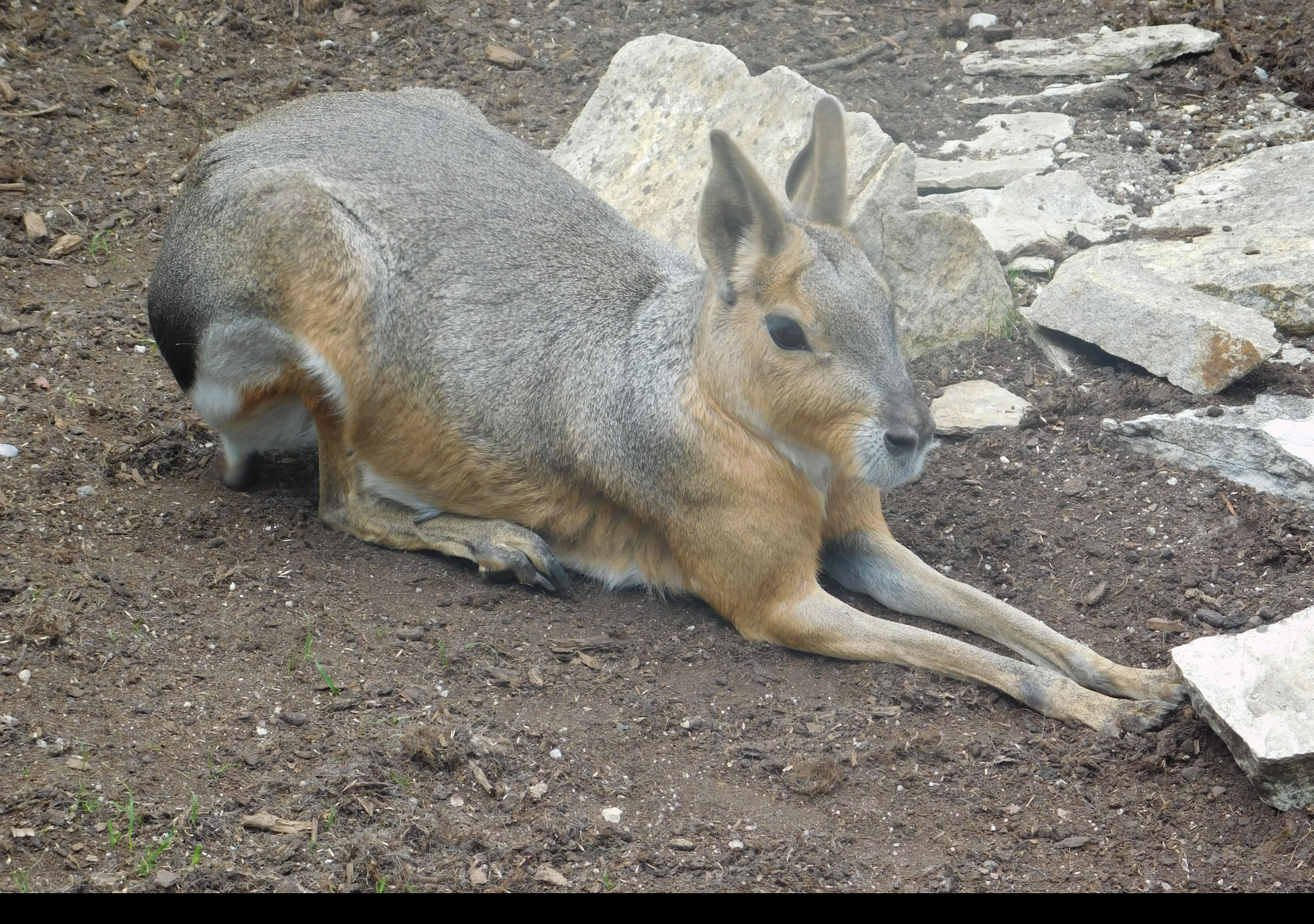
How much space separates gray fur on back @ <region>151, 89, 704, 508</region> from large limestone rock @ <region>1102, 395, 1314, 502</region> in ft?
7.40

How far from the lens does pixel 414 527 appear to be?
5816 mm

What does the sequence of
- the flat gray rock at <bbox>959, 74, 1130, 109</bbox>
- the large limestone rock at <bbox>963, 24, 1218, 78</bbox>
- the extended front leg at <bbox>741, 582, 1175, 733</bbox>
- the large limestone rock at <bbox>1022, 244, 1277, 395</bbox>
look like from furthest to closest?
the large limestone rock at <bbox>963, 24, 1218, 78</bbox> < the flat gray rock at <bbox>959, 74, 1130, 109</bbox> < the large limestone rock at <bbox>1022, 244, 1277, 395</bbox> < the extended front leg at <bbox>741, 582, 1175, 733</bbox>

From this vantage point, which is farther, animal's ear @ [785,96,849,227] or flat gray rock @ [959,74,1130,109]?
flat gray rock @ [959,74,1130,109]

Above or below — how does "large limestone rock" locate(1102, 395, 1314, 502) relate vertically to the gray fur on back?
below

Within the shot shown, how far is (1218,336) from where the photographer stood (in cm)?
595

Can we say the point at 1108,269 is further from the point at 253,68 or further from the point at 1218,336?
the point at 253,68

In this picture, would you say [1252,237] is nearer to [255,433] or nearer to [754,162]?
[754,162]

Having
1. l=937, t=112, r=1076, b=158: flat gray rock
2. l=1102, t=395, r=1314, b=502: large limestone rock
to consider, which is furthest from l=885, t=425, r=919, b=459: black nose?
l=937, t=112, r=1076, b=158: flat gray rock

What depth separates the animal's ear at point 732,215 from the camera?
4.56 metres

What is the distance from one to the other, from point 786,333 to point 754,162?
271cm

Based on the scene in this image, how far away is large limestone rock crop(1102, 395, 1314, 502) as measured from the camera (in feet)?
17.3

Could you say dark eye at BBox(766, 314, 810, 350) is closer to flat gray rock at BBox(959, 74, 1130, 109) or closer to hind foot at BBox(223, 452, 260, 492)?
hind foot at BBox(223, 452, 260, 492)

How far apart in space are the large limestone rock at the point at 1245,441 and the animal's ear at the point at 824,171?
6.12 ft

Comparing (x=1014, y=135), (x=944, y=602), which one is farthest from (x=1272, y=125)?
(x=944, y=602)
